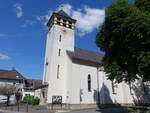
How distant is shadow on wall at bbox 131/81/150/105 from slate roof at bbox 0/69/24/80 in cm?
3551

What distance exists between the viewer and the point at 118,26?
46.0 ft

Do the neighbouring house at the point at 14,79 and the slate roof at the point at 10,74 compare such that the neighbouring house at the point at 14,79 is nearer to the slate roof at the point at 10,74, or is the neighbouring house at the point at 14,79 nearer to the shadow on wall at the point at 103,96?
the slate roof at the point at 10,74

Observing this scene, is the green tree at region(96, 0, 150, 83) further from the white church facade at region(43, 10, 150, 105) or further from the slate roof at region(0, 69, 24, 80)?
the slate roof at region(0, 69, 24, 80)

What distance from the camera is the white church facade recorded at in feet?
82.3

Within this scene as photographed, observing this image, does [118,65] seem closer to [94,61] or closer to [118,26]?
[118,26]

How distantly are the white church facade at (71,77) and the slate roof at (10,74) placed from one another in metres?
23.2

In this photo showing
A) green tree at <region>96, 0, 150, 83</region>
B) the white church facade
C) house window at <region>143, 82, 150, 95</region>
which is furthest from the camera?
house window at <region>143, 82, 150, 95</region>

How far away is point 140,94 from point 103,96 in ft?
39.2

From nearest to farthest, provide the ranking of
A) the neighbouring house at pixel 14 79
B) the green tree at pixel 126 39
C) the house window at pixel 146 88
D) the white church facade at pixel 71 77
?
the green tree at pixel 126 39 → the white church facade at pixel 71 77 → the house window at pixel 146 88 → the neighbouring house at pixel 14 79

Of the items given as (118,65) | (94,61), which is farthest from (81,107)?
(118,65)

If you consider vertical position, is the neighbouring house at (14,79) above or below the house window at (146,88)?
above

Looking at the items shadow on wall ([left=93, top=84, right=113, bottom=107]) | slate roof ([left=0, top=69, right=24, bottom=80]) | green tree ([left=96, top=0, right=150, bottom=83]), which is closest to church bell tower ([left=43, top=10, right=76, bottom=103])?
shadow on wall ([left=93, top=84, right=113, bottom=107])

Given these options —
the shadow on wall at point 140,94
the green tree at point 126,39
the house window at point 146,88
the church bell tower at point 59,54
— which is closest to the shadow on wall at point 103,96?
the church bell tower at point 59,54

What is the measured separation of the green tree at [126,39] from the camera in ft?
41.2
